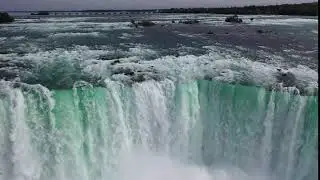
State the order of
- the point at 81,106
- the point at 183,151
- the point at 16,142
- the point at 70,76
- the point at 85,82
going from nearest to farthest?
the point at 16,142
the point at 81,106
the point at 183,151
the point at 85,82
the point at 70,76

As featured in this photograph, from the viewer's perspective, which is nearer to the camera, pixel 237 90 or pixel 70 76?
pixel 237 90

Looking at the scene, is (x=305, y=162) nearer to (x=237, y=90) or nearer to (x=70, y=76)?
(x=237, y=90)

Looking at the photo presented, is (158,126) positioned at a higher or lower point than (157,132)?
higher

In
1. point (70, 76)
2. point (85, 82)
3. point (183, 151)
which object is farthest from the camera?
point (70, 76)

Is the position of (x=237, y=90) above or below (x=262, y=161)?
above

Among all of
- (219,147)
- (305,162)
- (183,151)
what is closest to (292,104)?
(305,162)

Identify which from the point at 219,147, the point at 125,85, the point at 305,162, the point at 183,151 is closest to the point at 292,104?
the point at 305,162

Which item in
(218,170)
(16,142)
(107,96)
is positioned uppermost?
(107,96)
